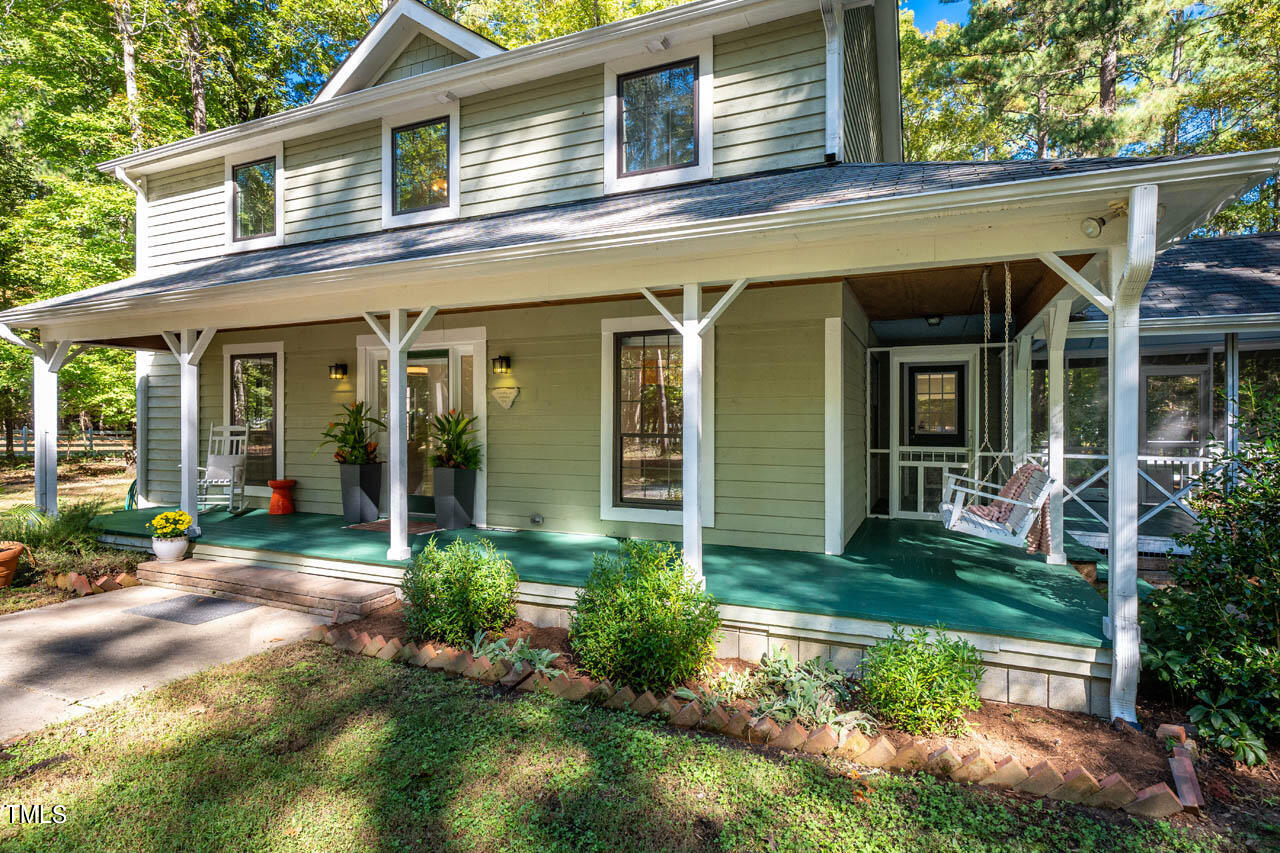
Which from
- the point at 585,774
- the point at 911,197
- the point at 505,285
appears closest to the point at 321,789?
the point at 585,774

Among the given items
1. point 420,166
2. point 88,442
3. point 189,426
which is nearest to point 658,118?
point 420,166

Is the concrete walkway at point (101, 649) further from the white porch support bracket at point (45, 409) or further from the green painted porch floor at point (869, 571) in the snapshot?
the white porch support bracket at point (45, 409)

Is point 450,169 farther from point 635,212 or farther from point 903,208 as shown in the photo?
point 903,208

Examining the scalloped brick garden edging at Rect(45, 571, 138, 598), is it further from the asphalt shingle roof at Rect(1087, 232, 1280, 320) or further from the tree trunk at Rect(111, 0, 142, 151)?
the tree trunk at Rect(111, 0, 142, 151)

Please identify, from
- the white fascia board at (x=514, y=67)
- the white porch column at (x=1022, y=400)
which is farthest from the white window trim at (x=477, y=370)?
the white porch column at (x=1022, y=400)

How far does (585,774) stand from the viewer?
111 inches

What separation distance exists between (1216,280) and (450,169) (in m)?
8.76

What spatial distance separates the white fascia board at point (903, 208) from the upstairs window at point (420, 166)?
262cm

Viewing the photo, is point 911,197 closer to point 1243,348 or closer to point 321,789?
point 321,789

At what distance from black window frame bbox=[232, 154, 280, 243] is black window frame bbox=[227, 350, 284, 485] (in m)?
1.52

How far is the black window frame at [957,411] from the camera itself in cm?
782

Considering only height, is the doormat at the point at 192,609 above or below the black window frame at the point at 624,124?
below

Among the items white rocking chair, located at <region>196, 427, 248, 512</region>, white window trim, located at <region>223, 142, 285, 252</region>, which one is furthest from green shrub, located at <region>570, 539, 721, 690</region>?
white window trim, located at <region>223, 142, 285, 252</region>

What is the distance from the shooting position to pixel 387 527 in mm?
6980
